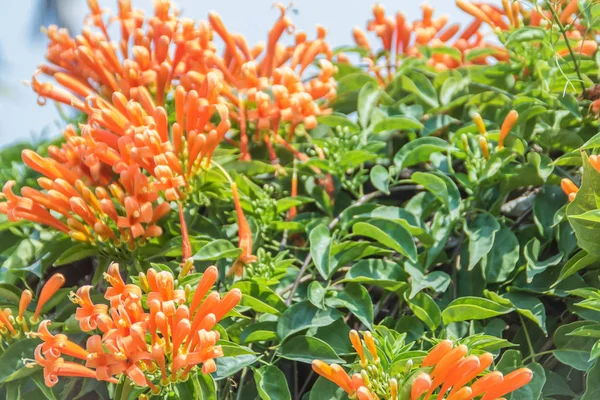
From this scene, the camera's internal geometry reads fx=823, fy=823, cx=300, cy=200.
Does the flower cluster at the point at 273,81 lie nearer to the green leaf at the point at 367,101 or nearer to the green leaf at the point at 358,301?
the green leaf at the point at 367,101

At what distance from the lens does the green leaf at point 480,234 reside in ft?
6.44

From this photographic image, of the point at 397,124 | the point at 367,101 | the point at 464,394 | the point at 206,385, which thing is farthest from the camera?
the point at 367,101

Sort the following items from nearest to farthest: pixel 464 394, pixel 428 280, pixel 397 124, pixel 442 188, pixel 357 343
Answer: pixel 464 394, pixel 357 343, pixel 428 280, pixel 442 188, pixel 397 124

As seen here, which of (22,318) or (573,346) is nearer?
(573,346)

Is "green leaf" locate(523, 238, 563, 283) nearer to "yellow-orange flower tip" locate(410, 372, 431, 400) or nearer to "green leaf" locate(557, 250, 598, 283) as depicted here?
"green leaf" locate(557, 250, 598, 283)

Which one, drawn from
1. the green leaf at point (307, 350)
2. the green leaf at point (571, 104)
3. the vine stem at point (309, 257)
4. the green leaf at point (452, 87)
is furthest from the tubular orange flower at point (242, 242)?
the green leaf at point (571, 104)

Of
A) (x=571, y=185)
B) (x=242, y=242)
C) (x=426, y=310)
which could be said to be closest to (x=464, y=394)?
(x=426, y=310)

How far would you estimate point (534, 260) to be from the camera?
199 centimetres

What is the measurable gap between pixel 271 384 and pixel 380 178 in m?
0.69

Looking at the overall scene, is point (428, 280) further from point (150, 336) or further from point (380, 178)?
point (150, 336)

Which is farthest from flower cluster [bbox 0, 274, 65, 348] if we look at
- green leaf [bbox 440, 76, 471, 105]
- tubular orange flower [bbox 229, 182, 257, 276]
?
green leaf [bbox 440, 76, 471, 105]

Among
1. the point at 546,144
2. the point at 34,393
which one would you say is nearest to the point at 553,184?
the point at 546,144

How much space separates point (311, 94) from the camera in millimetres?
2479

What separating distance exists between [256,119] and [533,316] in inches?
39.4
